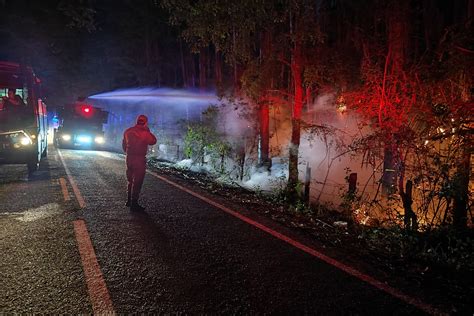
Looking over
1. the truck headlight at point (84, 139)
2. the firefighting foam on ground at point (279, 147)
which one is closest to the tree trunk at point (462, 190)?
the firefighting foam on ground at point (279, 147)

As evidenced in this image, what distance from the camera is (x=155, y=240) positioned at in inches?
212

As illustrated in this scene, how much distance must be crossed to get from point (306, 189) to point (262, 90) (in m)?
3.64

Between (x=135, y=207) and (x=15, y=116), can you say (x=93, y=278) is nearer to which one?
(x=135, y=207)

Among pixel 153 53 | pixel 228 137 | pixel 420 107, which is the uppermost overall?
pixel 153 53

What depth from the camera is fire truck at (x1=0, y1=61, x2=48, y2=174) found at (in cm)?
1031

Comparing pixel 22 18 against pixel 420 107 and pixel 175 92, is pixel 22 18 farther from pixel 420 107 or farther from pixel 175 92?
pixel 420 107

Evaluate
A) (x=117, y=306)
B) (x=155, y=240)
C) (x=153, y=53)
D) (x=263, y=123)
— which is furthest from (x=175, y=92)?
(x=117, y=306)

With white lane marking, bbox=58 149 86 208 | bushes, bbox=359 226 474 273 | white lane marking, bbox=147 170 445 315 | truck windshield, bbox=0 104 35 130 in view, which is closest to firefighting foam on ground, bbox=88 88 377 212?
bushes, bbox=359 226 474 273

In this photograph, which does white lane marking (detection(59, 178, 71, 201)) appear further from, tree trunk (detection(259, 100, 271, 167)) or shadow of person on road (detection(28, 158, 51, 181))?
tree trunk (detection(259, 100, 271, 167))

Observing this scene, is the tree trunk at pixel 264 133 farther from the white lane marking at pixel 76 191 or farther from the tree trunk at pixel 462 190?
the tree trunk at pixel 462 190

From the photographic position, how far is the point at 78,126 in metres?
22.4

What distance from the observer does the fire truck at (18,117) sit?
1031 centimetres

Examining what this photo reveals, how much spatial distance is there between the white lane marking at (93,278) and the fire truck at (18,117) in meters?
6.30

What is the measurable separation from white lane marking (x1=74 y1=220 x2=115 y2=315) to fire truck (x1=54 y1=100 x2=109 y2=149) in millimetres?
18539
